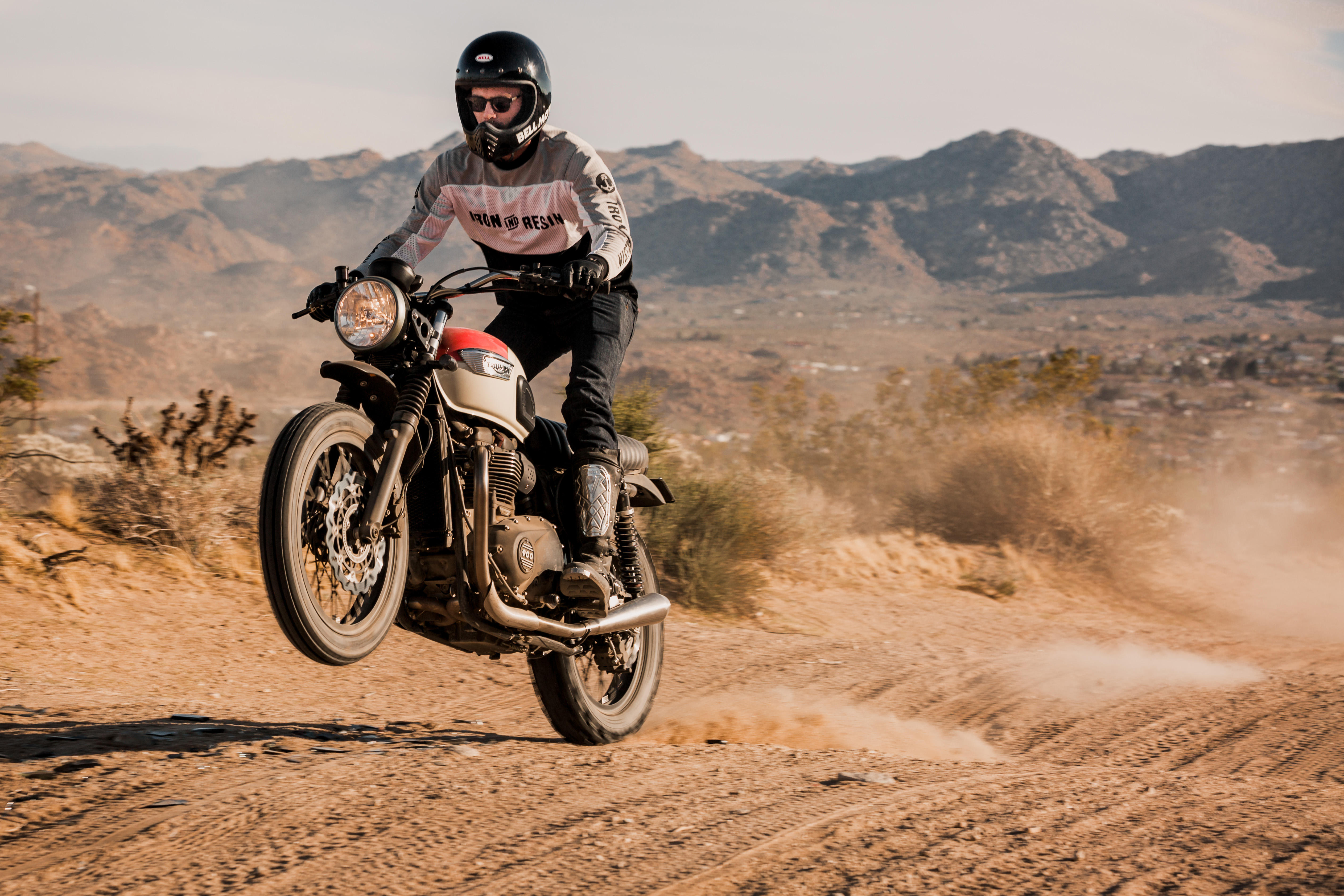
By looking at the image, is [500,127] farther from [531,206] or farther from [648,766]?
[648,766]

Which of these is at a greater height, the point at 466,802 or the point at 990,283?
the point at 990,283

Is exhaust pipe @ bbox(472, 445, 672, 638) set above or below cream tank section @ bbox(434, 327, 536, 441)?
below

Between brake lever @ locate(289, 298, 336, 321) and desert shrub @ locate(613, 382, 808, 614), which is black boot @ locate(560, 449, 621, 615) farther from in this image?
desert shrub @ locate(613, 382, 808, 614)

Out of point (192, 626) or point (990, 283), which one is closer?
point (192, 626)

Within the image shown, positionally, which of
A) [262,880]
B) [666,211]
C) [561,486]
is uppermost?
[666,211]

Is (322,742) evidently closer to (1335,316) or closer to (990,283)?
(1335,316)

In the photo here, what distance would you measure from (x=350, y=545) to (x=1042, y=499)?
35.8ft

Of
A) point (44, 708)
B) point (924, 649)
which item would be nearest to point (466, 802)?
point (44, 708)

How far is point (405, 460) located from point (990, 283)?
116 meters

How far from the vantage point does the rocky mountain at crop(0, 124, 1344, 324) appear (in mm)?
94500

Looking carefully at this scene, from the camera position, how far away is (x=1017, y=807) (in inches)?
152

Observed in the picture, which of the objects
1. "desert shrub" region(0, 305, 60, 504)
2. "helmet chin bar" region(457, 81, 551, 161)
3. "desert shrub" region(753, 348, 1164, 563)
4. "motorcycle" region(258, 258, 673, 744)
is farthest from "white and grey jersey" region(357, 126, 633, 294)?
"desert shrub" region(753, 348, 1164, 563)

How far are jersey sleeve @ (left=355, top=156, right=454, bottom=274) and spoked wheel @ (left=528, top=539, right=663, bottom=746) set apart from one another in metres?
1.70

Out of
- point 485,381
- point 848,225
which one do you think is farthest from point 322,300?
point 848,225
